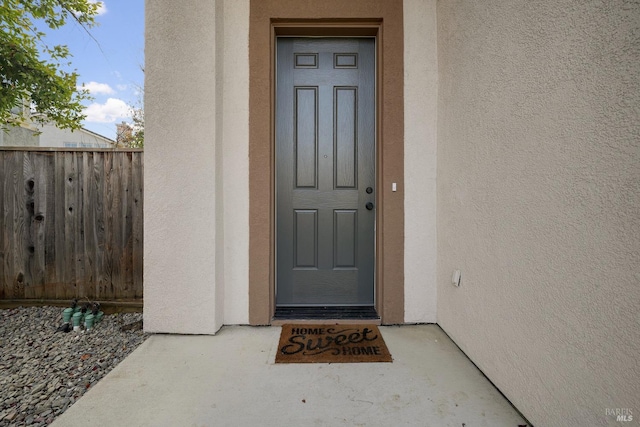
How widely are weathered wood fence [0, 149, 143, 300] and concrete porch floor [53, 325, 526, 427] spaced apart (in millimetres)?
1180

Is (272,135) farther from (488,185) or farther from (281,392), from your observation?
(281,392)

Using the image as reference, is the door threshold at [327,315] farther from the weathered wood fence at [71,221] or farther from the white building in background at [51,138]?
the white building in background at [51,138]

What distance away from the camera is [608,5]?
108 cm

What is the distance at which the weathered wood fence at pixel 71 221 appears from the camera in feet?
9.36

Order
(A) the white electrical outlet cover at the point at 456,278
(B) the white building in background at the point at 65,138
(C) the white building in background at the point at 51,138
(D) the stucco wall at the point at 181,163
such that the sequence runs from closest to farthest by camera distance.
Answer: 1. (A) the white electrical outlet cover at the point at 456,278
2. (D) the stucco wall at the point at 181,163
3. (C) the white building in background at the point at 51,138
4. (B) the white building in background at the point at 65,138

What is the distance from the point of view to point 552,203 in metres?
1.32

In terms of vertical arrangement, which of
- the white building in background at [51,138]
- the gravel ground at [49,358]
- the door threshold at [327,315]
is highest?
the white building in background at [51,138]

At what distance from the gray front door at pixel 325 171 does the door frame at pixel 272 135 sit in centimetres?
21

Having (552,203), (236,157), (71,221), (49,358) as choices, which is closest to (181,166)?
(236,157)

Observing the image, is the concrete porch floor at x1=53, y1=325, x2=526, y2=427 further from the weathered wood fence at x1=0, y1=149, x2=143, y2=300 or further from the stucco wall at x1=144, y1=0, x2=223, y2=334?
the weathered wood fence at x1=0, y1=149, x2=143, y2=300

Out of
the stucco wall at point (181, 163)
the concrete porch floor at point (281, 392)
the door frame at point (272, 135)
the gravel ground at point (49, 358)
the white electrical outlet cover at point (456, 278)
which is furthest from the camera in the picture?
the door frame at point (272, 135)

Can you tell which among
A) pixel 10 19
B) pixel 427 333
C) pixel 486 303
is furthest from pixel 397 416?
pixel 10 19

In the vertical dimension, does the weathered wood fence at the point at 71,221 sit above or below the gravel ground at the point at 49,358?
above

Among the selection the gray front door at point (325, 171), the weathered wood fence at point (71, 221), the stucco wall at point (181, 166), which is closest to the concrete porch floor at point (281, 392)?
the stucco wall at point (181, 166)
